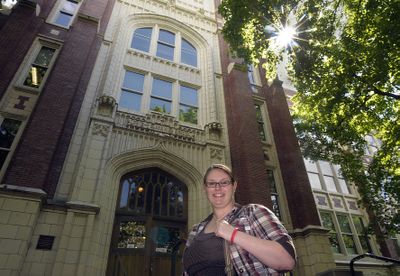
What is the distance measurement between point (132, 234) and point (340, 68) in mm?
10393

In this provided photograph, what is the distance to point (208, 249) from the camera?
2.13m

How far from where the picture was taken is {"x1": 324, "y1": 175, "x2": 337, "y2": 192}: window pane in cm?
1585

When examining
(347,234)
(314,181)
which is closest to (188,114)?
(314,181)

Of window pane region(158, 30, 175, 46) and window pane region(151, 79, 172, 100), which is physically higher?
window pane region(158, 30, 175, 46)

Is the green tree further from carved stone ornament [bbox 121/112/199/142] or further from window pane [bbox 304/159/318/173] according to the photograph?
carved stone ornament [bbox 121/112/199/142]

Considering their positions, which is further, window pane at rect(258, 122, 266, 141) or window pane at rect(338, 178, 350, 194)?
window pane at rect(338, 178, 350, 194)

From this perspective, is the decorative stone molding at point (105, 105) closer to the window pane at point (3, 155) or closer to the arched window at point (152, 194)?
the arched window at point (152, 194)

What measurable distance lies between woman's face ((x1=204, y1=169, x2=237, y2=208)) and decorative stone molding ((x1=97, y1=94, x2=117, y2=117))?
8.73 m

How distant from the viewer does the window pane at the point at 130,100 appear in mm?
11469

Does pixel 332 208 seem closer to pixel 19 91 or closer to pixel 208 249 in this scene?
pixel 208 249

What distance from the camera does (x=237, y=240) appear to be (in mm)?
1812

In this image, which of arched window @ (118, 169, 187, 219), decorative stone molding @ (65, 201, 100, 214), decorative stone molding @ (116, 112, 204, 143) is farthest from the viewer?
decorative stone molding @ (116, 112, 204, 143)

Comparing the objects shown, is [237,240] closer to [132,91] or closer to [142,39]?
[132,91]

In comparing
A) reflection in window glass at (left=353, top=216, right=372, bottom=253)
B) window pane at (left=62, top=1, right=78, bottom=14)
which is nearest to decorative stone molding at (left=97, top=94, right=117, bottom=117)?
window pane at (left=62, top=1, right=78, bottom=14)
